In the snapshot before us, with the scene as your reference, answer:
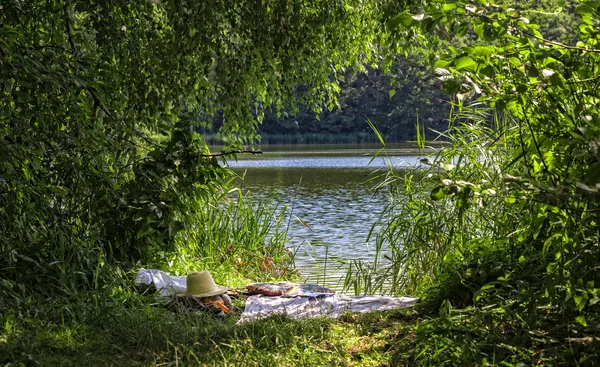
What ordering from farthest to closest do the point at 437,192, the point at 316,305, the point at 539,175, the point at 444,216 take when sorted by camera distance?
the point at 444,216 → the point at 316,305 → the point at 539,175 → the point at 437,192

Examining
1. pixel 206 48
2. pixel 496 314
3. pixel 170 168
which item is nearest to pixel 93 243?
pixel 170 168

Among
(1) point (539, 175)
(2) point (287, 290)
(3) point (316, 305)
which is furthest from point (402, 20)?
(2) point (287, 290)

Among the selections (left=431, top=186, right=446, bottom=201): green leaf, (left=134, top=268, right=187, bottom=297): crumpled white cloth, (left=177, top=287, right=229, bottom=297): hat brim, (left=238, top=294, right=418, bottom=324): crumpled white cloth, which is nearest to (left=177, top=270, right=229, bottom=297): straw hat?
(left=177, top=287, right=229, bottom=297): hat brim

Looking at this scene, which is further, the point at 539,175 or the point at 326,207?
the point at 326,207

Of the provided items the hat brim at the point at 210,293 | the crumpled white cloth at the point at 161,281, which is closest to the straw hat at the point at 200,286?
the hat brim at the point at 210,293

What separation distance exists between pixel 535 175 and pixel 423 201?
9.00ft

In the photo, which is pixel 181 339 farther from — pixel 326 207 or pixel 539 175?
pixel 326 207

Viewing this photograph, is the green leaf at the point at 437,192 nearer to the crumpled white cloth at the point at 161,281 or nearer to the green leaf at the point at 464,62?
the green leaf at the point at 464,62

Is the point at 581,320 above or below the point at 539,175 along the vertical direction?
below

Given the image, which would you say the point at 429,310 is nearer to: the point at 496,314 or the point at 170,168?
the point at 496,314

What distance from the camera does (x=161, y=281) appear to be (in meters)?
5.16

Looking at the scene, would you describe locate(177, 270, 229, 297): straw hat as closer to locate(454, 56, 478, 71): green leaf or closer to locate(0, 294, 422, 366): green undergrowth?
locate(0, 294, 422, 366): green undergrowth

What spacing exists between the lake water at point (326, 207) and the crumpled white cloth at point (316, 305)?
1.37 metres

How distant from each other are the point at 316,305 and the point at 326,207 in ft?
36.5
